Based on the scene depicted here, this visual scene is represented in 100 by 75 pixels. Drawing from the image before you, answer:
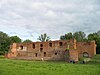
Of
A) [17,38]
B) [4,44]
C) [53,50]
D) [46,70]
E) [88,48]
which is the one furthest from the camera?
[17,38]

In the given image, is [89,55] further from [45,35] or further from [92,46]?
[45,35]

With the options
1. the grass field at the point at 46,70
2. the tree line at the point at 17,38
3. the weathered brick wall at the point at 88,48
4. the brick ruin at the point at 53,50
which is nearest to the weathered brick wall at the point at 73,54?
the brick ruin at the point at 53,50

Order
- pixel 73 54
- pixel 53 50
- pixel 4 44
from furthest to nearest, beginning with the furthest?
pixel 4 44 < pixel 53 50 < pixel 73 54

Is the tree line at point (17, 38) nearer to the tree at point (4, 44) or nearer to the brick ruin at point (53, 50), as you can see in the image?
the tree at point (4, 44)

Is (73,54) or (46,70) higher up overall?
(73,54)

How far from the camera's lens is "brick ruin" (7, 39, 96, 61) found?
53.8 meters

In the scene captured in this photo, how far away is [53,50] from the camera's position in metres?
56.3

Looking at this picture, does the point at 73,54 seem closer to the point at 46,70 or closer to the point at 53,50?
the point at 53,50

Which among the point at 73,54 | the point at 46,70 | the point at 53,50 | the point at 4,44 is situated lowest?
the point at 46,70

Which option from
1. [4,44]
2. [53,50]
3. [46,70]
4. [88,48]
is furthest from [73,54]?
[4,44]

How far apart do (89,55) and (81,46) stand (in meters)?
3.31

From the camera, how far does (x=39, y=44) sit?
58906mm

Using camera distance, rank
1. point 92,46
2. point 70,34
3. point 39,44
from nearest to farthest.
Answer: point 92,46 < point 39,44 < point 70,34

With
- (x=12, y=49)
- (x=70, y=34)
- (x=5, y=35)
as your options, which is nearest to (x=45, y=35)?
(x=70, y=34)
